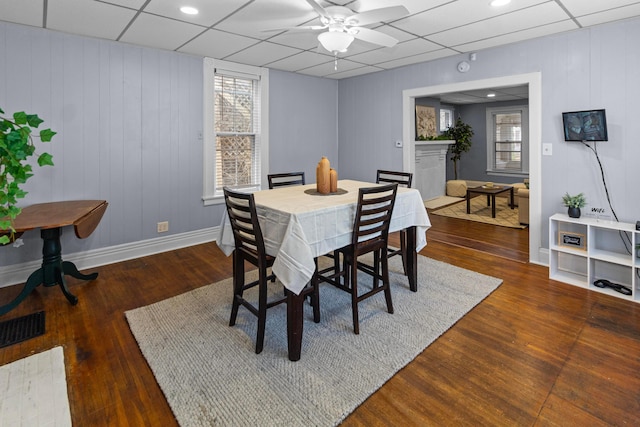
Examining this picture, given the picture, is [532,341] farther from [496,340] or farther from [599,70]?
[599,70]

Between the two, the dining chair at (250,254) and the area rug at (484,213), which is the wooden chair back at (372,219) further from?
the area rug at (484,213)

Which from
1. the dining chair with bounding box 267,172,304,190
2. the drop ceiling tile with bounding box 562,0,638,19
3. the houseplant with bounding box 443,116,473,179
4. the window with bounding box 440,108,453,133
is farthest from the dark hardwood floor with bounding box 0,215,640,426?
the window with bounding box 440,108,453,133

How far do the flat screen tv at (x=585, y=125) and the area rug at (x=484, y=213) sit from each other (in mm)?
2131

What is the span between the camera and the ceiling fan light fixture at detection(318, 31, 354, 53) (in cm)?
246

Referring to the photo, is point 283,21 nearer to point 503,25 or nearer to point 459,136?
point 503,25

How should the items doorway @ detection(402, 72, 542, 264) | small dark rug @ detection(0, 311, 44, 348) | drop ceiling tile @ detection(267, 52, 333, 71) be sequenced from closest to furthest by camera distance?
small dark rug @ detection(0, 311, 44, 348) → doorway @ detection(402, 72, 542, 264) → drop ceiling tile @ detection(267, 52, 333, 71)

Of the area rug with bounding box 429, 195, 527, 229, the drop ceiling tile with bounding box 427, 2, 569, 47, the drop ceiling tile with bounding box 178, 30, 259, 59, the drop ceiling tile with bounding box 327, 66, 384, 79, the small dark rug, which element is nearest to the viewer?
the small dark rug

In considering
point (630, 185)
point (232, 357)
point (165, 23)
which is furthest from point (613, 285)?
point (165, 23)

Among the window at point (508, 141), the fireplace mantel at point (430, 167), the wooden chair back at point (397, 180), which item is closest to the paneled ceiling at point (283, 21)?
the wooden chair back at point (397, 180)

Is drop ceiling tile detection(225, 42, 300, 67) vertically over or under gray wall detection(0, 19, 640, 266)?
over

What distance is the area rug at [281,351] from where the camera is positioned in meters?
1.70

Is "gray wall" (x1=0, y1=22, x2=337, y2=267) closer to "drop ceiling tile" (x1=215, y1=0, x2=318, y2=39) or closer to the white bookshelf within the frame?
"drop ceiling tile" (x1=215, y1=0, x2=318, y2=39)

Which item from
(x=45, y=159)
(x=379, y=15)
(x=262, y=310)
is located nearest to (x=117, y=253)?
(x=262, y=310)

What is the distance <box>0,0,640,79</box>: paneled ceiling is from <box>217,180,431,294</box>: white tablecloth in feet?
4.36
